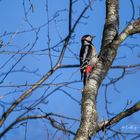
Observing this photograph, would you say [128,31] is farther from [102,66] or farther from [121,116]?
[121,116]

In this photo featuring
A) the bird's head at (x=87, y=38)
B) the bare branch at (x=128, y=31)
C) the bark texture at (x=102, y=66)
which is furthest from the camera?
the bird's head at (x=87, y=38)

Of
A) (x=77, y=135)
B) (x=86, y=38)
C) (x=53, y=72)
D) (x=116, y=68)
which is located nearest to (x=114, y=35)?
(x=116, y=68)

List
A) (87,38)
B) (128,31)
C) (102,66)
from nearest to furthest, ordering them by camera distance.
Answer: (102,66) → (128,31) → (87,38)

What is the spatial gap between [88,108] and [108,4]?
1.63m

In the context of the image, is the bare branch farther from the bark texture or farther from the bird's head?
the bird's head

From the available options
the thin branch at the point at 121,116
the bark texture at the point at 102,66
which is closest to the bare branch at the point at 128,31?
the bark texture at the point at 102,66

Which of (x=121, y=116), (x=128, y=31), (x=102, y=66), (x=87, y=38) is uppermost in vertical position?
(x=87, y=38)

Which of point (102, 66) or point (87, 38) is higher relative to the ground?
point (87, 38)

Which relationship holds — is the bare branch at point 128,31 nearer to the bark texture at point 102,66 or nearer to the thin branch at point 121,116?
the bark texture at point 102,66

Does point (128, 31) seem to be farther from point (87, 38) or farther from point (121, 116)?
point (87, 38)

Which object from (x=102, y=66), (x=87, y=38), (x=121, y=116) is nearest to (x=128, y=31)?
(x=102, y=66)

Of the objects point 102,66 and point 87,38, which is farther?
point 87,38

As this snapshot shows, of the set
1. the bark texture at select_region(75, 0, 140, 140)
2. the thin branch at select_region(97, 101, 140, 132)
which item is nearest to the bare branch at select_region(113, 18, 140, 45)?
the bark texture at select_region(75, 0, 140, 140)

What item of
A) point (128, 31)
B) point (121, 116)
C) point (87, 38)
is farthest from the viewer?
point (87, 38)
